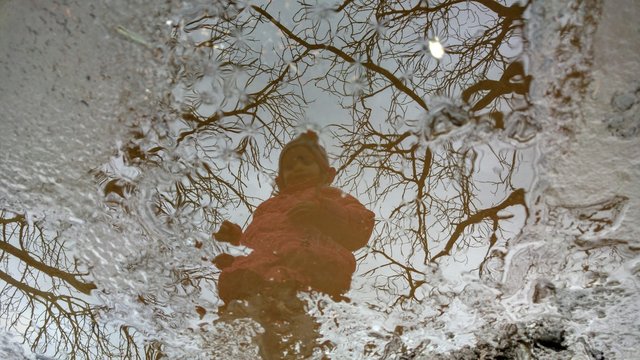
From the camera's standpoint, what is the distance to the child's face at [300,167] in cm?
172

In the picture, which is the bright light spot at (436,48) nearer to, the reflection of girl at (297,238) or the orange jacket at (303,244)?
the reflection of girl at (297,238)

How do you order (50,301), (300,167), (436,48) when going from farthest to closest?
(50,301), (300,167), (436,48)

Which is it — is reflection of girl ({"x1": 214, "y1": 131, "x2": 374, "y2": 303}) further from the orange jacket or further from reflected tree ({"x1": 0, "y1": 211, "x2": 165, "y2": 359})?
reflected tree ({"x1": 0, "y1": 211, "x2": 165, "y2": 359})

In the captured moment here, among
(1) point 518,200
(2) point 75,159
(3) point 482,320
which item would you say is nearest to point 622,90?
(1) point 518,200

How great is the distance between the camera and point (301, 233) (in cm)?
183

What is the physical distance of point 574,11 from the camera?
1.45 meters

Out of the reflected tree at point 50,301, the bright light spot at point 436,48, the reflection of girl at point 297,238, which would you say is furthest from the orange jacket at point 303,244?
the reflected tree at point 50,301

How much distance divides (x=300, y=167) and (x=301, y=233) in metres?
0.29

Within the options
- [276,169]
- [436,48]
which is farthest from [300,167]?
[436,48]

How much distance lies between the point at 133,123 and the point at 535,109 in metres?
1.51

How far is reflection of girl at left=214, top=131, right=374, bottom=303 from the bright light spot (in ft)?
1.83

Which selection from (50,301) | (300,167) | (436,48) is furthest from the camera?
(50,301)

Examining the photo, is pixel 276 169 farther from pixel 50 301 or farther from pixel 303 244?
pixel 50 301

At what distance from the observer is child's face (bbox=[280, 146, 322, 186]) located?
1721mm
